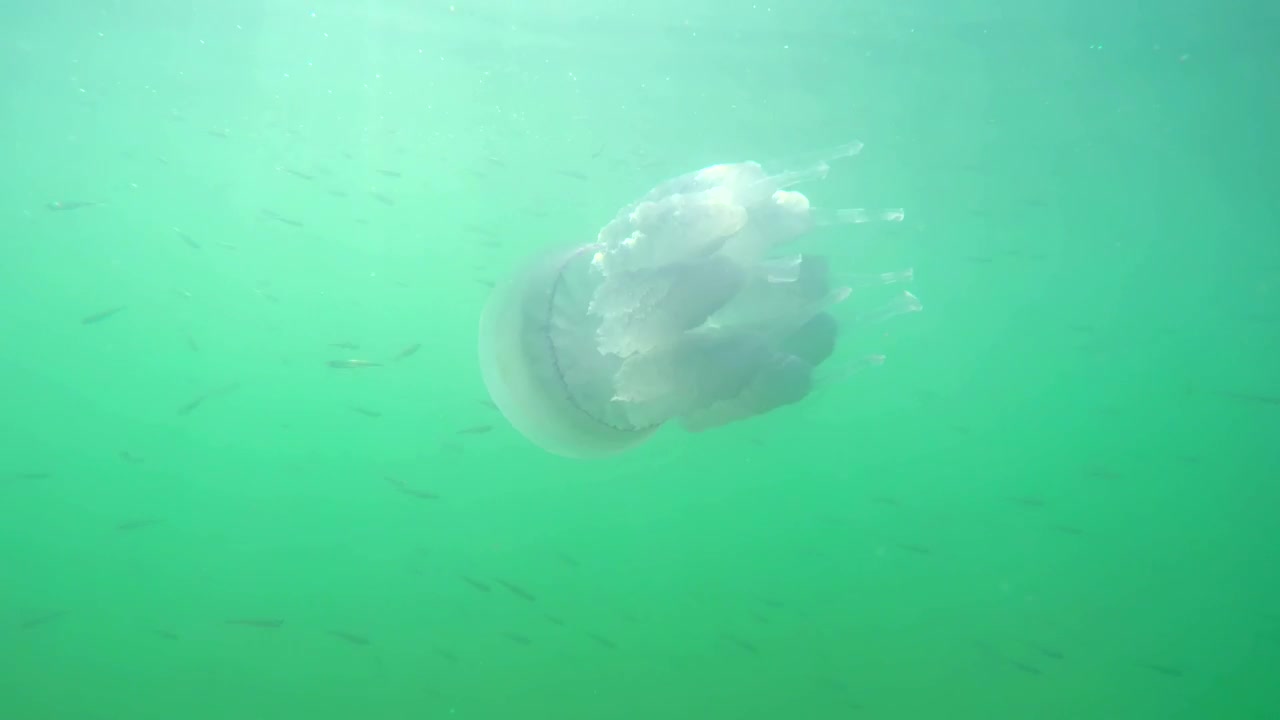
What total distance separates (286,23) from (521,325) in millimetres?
13273

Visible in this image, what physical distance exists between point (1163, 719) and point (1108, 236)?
1117 cm

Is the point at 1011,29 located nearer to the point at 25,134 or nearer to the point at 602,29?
the point at 602,29

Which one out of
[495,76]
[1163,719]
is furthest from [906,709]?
[495,76]

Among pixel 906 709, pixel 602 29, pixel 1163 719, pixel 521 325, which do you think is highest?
pixel 602 29

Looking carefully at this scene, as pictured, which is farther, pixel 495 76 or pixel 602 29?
pixel 495 76

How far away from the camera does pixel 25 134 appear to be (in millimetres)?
17969

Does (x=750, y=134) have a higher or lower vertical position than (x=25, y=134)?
higher

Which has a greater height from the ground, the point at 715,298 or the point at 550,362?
the point at 715,298

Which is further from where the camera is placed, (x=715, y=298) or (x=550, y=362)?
(x=550, y=362)

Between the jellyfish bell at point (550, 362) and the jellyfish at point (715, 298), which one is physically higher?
the jellyfish at point (715, 298)

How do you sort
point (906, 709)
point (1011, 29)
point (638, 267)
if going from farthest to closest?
1. point (906, 709)
2. point (1011, 29)
3. point (638, 267)

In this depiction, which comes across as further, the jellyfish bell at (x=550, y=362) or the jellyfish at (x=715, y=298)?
the jellyfish bell at (x=550, y=362)

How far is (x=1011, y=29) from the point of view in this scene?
34.2ft

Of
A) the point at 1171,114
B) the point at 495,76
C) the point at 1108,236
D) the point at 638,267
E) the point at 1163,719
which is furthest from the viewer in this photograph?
the point at 1108,236
